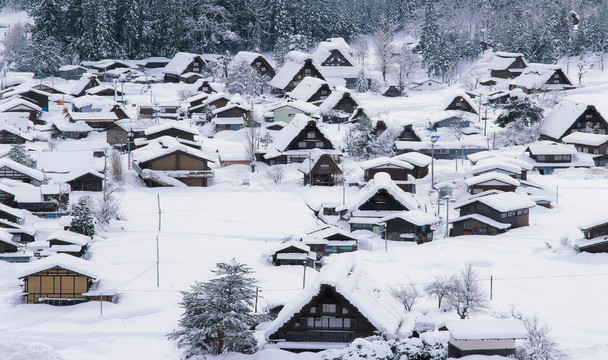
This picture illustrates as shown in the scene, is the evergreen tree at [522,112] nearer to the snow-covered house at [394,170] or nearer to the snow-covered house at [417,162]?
the snow-covered house at [417,162]

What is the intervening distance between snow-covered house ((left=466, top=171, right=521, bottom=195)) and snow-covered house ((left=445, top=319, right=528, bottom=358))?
2332 centimetres

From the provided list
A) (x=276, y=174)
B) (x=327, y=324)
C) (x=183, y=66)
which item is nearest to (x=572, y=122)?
(x=276, y=174)

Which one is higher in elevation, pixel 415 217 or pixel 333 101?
pixel 333 101

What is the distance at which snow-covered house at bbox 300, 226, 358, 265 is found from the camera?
36.5 metres

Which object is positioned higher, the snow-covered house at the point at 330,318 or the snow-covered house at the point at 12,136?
the snow-covered house at the point at 12,136

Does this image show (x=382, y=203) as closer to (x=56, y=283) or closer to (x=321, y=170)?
(x=321, y=170)

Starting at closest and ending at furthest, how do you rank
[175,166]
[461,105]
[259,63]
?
1. [175,166]
2. [461,105]
3. [259,63]

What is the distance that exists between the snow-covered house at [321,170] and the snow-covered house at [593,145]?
18.9 m

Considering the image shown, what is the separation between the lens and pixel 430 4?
8625 cm

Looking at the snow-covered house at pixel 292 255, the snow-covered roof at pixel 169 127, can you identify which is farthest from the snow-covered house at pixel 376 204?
the snow-covered roof at pixel 169 127

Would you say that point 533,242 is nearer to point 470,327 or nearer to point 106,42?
point 470,327

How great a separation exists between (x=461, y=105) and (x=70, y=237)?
3955cm

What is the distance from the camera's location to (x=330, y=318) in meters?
24.1

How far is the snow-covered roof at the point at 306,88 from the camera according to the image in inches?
2717
